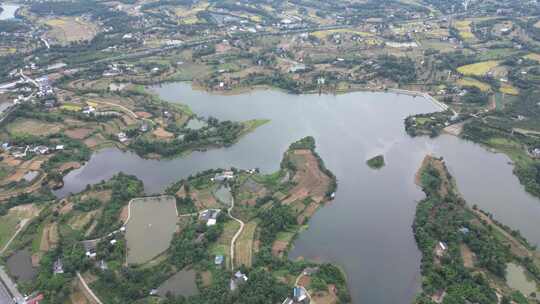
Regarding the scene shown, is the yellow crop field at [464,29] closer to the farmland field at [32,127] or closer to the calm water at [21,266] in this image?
the farmland field at [32,127]

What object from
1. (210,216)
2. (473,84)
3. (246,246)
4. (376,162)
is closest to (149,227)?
(210,216)

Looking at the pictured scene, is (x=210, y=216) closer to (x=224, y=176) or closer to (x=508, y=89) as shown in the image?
(x=224, y=176)

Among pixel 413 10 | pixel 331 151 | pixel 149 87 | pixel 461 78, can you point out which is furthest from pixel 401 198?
pixel 413 10

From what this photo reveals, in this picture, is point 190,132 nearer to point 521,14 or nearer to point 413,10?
point 413,10

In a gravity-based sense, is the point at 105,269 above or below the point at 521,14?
below

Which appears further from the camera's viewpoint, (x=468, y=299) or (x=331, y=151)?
(x=331, y=151)

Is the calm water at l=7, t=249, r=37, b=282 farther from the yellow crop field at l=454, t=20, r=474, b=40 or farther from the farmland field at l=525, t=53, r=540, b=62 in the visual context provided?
the yellow crop field at l=454, t=20, r=474, b=40

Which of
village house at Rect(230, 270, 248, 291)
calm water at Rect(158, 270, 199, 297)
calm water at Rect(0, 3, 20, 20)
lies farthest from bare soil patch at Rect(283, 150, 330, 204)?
calm water at Rect(0, 3, 20, 20)

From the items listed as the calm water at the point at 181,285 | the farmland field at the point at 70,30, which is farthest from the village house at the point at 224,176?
the farmland field at the point at 70,30
